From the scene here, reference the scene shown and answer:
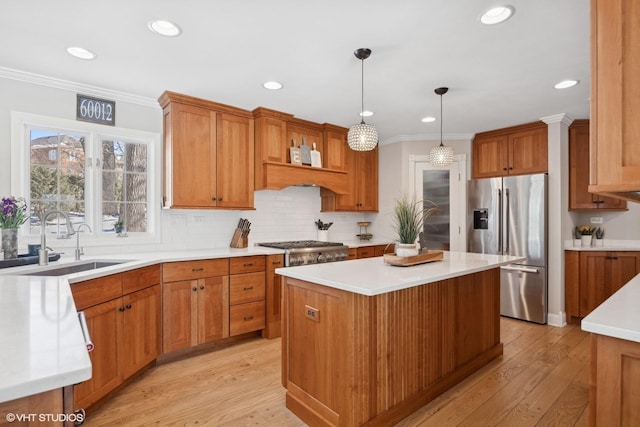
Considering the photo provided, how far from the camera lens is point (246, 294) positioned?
11.1 feet

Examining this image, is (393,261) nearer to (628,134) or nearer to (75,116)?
(628,134)

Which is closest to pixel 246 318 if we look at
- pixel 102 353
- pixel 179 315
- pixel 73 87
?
pixel 179 315

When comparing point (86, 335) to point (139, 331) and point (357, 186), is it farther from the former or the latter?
point (357, 186)

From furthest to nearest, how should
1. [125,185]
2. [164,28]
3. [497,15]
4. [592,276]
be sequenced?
[592,276] < [125,185] < [164,28] < [497,15]

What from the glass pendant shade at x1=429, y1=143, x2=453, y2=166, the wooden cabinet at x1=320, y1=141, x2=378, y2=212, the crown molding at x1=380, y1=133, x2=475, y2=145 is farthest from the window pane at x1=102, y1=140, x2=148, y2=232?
the crown molding at x1=380, y1=133, x2=475, y2=145

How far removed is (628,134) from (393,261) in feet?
5.22

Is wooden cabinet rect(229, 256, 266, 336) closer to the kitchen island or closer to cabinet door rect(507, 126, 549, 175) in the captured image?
the kitchen island

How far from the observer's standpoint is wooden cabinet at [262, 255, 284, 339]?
3514 mm

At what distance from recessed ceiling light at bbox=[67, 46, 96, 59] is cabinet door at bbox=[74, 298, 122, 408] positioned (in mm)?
1798

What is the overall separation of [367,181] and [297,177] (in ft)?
4.67

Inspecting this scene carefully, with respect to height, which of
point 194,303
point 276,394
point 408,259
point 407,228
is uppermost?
point 407,228

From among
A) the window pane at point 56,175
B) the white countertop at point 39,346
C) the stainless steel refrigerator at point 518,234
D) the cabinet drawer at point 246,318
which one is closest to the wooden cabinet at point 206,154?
the window pane at point 56,175

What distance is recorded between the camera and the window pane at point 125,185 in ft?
10.7

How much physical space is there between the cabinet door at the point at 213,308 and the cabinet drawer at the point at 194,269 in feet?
0.19
